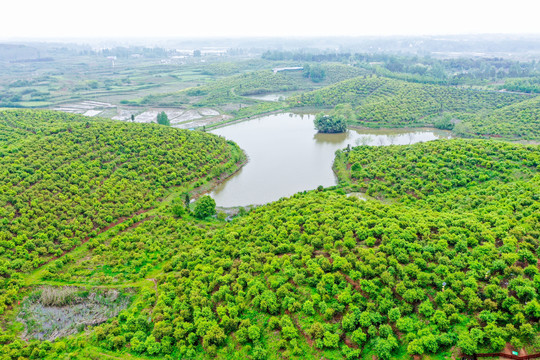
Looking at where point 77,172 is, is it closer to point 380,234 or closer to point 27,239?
point 27,239

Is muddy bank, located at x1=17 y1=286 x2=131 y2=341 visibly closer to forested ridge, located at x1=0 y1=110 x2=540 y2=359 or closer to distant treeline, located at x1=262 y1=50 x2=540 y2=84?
forested ridge, located at x1=0 y1=110 x2=540 y2=359

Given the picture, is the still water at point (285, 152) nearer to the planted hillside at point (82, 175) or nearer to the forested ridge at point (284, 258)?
the planted hillside at point (82, 175)

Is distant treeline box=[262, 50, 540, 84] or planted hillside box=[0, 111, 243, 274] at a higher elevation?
distant treeline box=[262, 50, 540, 84]

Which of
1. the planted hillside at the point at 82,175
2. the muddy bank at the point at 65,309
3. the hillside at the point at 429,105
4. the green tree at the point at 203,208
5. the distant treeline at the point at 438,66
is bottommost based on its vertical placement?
the muddy bank at the point at 65,309

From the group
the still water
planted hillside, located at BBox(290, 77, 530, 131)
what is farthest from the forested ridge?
planted hillside, located at BBox(290, 77, 530, 131)

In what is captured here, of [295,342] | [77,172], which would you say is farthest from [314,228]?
[77,172]

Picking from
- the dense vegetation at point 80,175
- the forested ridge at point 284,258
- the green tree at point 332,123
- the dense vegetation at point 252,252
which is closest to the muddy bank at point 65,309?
the dense vegetation at point 252,252
